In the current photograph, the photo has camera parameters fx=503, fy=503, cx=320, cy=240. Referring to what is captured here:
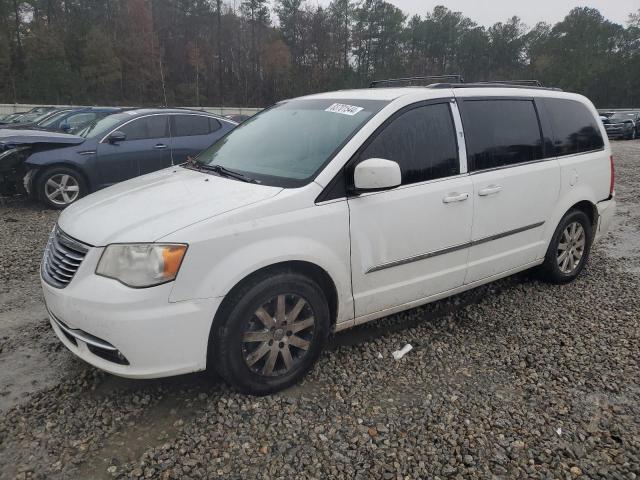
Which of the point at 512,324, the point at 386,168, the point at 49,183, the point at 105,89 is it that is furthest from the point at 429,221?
the point at 105,89

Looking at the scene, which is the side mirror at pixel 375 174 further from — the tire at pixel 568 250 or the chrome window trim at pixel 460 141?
the tire at pixel 568 250

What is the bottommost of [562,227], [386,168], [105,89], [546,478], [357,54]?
[546,478]

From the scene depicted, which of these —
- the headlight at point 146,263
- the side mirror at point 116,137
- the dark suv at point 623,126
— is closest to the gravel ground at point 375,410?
the headlight at point 146,263

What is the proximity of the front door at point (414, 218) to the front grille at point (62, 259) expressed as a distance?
1.56 m

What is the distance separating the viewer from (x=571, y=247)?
4.77 metres

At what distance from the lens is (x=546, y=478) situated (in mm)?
2363

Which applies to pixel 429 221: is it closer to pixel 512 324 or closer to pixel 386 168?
pixel 386 168

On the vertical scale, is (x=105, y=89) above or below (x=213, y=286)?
above

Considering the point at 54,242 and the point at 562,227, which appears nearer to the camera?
the point at 54,242

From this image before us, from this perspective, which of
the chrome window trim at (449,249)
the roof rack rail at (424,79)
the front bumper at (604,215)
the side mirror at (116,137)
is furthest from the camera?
the side mirror at (116,137)

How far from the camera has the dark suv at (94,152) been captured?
7.55 m

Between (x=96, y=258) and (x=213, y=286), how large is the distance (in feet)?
2.09

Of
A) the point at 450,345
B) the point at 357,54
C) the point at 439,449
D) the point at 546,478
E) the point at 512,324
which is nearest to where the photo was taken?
the point at 546,478

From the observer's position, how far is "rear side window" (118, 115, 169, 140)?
816 centimetres
